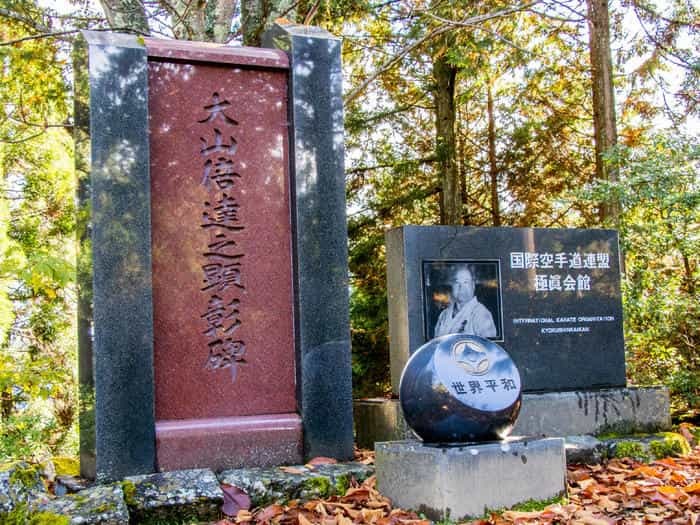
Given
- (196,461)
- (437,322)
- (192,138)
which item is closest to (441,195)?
(437,322)

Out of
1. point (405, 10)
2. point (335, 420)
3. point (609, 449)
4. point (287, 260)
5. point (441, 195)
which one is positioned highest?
point (405, 10)

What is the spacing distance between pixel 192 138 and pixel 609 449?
4.33 m

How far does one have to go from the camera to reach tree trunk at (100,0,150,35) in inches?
337

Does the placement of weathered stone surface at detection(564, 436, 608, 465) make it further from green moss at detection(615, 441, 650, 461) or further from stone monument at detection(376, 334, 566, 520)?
stone monument at detection(376, 334, 566, 520)

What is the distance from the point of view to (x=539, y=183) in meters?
14.5

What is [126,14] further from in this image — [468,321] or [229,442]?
[229,442]

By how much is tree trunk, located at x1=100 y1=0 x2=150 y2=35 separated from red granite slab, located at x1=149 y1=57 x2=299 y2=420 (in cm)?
335

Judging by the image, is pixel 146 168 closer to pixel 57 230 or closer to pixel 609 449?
pixel 609 449

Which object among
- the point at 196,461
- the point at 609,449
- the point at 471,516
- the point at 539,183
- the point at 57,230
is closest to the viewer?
the point at 471,516

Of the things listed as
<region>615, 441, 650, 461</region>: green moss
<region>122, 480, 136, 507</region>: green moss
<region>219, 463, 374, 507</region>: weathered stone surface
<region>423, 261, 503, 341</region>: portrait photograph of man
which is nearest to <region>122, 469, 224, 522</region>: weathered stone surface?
<region>122, 480, 136, 507</region>: green moss

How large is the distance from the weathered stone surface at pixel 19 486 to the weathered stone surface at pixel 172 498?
0.55 meters

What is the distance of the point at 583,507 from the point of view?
4.38 metres

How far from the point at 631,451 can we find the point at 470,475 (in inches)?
101

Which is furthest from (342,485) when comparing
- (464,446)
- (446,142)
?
(446,142)
